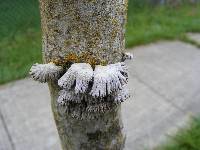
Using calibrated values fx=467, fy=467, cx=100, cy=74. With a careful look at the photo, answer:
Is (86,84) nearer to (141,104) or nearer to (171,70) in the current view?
(141,104)

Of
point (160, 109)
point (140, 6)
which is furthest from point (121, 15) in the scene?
point (140, 6)

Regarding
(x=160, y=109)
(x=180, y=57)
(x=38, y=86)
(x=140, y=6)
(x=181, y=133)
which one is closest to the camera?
(x=181, y=133)

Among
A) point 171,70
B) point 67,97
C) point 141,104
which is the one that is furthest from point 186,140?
point 67,97

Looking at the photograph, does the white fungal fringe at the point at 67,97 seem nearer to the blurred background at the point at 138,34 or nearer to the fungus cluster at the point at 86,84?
the fungus cluster at the point at 86,84

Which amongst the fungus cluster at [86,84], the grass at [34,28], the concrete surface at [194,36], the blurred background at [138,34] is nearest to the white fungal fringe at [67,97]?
the fungus cluster at [86,84]

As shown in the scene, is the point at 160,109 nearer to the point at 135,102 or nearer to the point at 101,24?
the point at 135,102

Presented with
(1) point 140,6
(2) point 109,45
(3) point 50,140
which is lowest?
(3) point 50,140

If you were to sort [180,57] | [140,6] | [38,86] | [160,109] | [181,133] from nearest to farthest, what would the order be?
1. [181,133]
2. [160,109]
3. [38,86]
4. [180,57]
5. [140,6]
